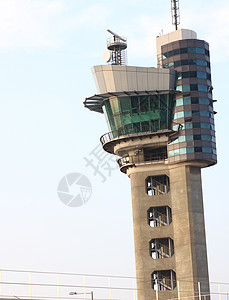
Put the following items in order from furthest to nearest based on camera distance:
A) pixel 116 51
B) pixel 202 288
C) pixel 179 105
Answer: pixel 116 51
pixel 179 105
pixel 202 288

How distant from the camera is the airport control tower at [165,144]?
97500 mm

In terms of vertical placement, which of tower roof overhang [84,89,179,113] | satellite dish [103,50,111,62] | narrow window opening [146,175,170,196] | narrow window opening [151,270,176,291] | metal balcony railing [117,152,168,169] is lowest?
narrow window opening [151,270,176,291]

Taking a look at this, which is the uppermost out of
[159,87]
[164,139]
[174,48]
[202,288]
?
[174,48]

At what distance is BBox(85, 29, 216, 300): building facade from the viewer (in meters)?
97.6

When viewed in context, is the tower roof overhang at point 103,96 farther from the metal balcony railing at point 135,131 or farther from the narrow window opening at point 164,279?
the narrow window opening at point 164,279

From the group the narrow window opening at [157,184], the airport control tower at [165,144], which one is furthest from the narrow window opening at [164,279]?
the narrow window opening at [157,184]

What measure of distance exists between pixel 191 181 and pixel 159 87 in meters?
15.0

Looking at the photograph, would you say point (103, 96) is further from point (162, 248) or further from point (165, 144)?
point (162, 248)

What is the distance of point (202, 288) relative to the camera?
94.2 metres

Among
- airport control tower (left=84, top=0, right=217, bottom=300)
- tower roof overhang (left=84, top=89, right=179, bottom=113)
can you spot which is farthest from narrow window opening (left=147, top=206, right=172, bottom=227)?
tower roof overhang (left=84, top=89, right=179, bottom=113)

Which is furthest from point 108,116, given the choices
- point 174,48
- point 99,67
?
point 174,48

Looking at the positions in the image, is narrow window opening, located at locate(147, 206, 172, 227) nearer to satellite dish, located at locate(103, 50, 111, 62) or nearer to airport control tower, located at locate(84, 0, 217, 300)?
airport control tower, located at locate(84, 0, 217, 300)

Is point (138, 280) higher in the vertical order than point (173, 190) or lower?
lower

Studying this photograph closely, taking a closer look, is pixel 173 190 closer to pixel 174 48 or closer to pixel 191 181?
pixel 191 181
